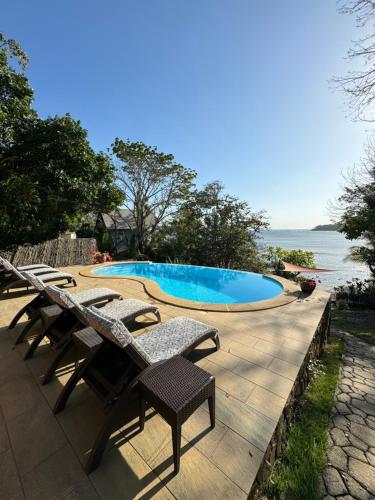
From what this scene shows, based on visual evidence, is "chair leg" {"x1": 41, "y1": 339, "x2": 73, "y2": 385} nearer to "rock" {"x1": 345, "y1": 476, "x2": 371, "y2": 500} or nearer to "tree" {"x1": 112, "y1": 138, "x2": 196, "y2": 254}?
"rock" {"x1": 345, "y1": 476, "x2": 371, "y2": 500}

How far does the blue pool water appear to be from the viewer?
783cm

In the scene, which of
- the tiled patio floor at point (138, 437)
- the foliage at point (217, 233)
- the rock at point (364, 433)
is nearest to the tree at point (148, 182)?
the foliage at point (217, 233)

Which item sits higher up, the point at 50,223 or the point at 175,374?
the point at 50,223

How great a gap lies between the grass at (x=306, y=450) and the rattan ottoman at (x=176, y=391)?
28.0 inches

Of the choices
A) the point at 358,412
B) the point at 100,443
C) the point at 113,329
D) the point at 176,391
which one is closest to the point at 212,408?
the point at 176,391

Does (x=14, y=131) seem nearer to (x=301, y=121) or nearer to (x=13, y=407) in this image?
(x=13, y=407)

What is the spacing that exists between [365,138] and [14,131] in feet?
44.9

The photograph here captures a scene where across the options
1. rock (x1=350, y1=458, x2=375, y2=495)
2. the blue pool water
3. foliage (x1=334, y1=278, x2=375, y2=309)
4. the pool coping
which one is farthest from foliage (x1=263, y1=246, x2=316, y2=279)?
rock (x1=350, y1=458, x2=375, y2=495)

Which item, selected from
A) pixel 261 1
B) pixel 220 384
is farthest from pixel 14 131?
pixel 220 384

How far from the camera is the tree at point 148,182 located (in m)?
15.6

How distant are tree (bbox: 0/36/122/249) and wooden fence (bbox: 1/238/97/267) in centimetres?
55

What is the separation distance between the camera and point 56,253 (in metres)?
10.1

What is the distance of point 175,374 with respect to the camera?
187 centimetres

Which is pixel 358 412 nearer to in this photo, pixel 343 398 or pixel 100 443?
pixel 343 398
